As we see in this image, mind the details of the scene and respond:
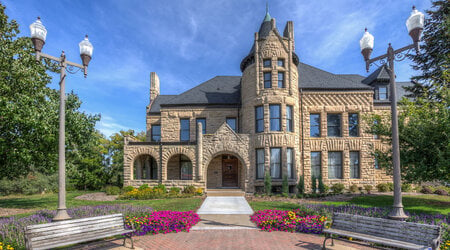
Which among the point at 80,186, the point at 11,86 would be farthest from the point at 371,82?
the point at 80,186

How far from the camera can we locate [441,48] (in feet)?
59.4

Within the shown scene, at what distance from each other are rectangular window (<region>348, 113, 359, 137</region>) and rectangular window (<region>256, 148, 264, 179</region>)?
325 inches

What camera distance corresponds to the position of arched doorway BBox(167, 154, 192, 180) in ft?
70.0

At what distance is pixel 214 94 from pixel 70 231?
729 inches

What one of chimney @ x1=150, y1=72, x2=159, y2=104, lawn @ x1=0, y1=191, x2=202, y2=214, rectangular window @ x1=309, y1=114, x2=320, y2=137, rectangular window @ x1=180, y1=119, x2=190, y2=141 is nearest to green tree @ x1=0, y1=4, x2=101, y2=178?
lawn @ x1=0, y1=191, x2=202, y2=214

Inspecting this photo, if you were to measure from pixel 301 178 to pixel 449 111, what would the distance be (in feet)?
33.9

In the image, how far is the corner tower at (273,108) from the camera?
59.0ft

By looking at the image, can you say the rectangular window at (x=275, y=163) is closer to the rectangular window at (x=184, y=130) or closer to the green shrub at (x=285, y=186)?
the green shrub at (x=285, y=186)

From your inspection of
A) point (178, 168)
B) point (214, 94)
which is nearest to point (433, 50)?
point (214, 94)

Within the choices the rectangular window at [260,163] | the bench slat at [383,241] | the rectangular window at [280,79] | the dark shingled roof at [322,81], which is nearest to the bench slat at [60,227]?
the bench slat at [383,241]

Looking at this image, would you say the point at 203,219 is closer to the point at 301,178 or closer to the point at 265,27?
the point at 301,178

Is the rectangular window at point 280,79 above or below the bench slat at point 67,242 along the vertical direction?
above

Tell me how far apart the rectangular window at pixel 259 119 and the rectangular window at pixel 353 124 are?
797cm

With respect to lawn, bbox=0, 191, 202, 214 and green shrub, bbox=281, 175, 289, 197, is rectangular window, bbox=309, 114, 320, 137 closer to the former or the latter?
green shrub, bbox=281, 175, 289, 197
